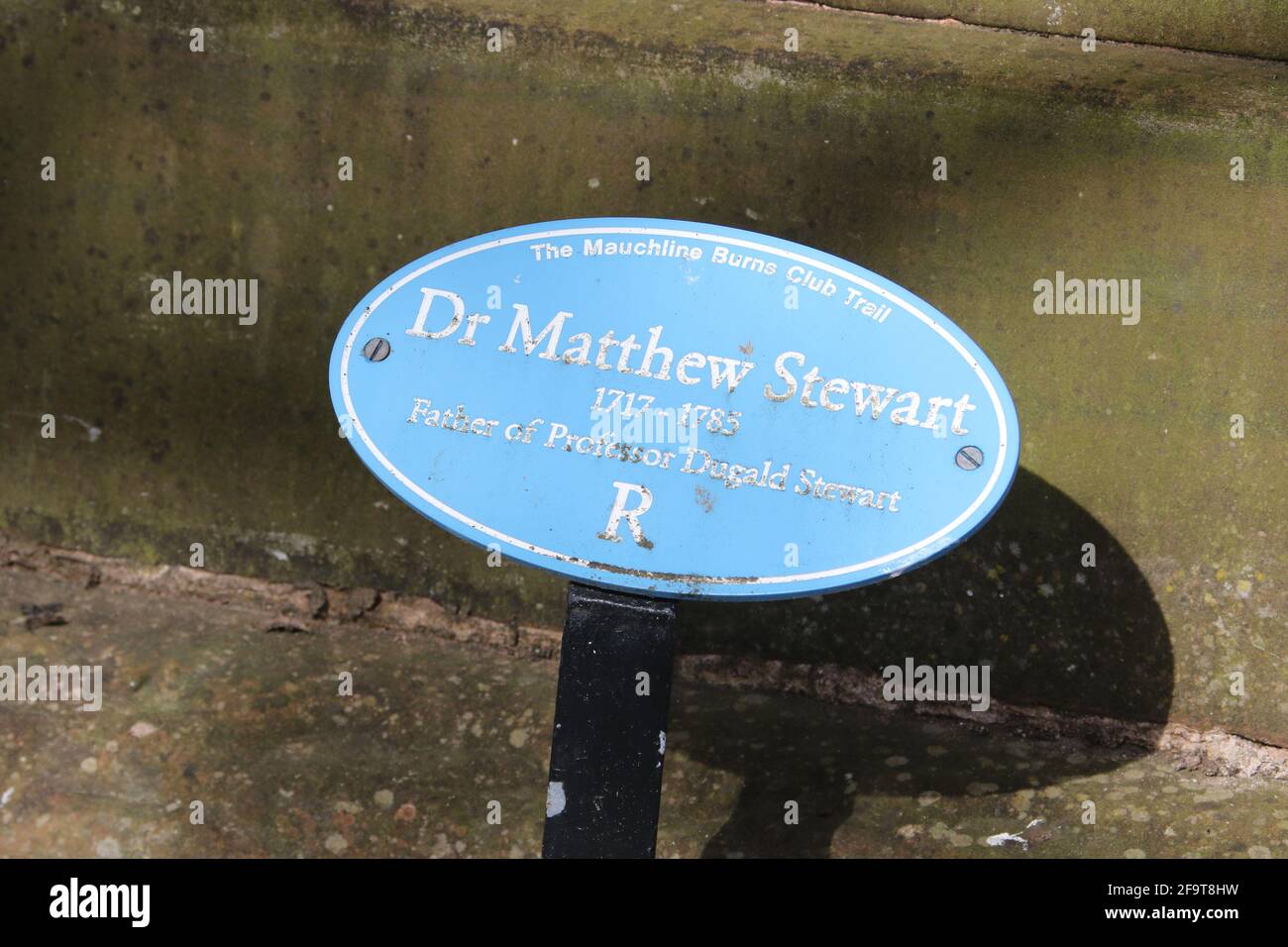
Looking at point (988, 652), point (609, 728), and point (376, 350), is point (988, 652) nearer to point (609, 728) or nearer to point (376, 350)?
point (609, 728)

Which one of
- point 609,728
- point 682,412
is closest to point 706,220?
point 682,412

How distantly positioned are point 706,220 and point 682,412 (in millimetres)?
930

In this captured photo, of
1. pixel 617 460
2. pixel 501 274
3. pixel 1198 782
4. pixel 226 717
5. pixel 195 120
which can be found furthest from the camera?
pixel 195 120

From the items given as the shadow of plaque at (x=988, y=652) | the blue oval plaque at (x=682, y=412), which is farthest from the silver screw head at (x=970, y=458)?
the shadow of plaque at (x=988, y=652)

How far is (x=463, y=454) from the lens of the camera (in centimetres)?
172

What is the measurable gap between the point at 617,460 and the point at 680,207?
998 millimetres

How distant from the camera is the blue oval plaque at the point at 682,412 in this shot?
5.42 feet

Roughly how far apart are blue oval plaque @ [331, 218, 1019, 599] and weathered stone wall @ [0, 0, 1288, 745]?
77 centimetres

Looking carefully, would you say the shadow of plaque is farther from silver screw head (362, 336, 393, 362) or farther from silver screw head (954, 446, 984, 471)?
silver screw head (362, 336, 393, 362)

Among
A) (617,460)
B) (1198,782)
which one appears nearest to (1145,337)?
(1198,782)

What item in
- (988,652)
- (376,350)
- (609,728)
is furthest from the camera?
(988,652)

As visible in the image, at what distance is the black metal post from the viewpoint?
5.47 ft

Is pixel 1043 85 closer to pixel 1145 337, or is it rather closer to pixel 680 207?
pixel 1145 337

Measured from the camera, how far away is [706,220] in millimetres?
2516
